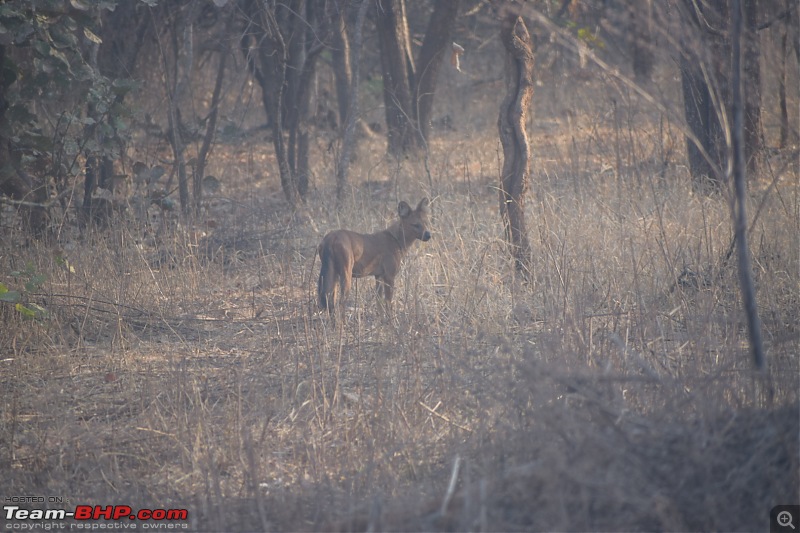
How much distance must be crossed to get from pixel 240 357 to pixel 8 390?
163 centimetres

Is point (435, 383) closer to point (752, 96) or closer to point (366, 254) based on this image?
point (366, 254)

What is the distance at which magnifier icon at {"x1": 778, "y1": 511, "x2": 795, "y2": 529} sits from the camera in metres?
3.33

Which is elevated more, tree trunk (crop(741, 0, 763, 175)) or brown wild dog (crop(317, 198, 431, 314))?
tree trunk (crop(741, 0, 763, 175))

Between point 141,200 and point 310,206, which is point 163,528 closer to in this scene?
point 141,200

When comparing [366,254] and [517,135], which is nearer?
[517,135]

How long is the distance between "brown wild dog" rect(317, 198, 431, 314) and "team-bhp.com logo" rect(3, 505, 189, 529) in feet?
9.68

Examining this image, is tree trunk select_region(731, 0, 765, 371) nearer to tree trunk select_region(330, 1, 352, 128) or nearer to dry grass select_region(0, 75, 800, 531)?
dry grass select_region(0, 75, 800, 531)

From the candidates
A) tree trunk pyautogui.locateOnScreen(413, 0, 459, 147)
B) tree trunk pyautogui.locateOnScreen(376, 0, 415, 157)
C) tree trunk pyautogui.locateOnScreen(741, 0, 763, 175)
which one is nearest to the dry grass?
tree trunk pyautogui.locateOnScreen(741, 0, 763, 175)

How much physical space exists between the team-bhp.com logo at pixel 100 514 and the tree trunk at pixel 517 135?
4.25 m

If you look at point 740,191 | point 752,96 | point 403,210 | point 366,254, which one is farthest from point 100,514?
point 752,96

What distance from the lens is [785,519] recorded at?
334 centimetres

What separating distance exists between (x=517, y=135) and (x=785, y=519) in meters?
4.76

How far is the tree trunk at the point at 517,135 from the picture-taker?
7367 mm

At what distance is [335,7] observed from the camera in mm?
11680
